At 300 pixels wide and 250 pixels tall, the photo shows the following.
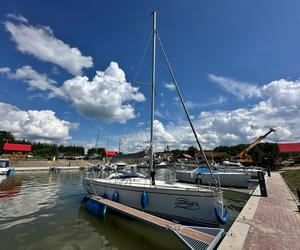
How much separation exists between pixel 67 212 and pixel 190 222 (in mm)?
7875

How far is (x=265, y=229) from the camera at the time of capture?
715 centimetres

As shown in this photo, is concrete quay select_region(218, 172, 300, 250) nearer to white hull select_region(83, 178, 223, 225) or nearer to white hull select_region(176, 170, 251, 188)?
white hull select_region(83, 178, 223, 225)

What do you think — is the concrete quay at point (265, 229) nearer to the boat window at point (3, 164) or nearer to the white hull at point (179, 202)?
the white hull at point (179, 202)

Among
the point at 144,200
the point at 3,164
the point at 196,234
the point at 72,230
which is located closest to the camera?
the point at 196,234

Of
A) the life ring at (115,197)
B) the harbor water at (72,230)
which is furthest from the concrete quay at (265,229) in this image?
the life ring at (115,197)

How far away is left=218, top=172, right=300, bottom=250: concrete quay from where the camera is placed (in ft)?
19.2

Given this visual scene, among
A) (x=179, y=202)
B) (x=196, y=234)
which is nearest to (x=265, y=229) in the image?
(x=196, y=234)

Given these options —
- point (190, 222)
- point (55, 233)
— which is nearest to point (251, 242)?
point (190, 222)

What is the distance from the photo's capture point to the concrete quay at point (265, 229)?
19.2 feet

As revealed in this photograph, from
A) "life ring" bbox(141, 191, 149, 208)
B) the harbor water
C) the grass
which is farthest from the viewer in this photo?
the grass

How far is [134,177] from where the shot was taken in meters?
14.5

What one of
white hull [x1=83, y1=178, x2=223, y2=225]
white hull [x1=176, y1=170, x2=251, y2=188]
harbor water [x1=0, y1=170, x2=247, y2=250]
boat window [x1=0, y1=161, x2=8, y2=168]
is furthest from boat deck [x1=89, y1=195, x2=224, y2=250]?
boat window [x1=0, y1=161, x2=8, y2=168]

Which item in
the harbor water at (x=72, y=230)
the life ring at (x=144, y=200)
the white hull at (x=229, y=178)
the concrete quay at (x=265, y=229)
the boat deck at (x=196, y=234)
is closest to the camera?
the concrete quay at (x=265, y=229)

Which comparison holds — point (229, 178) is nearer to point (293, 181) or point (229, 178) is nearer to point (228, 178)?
point (228, 178)
